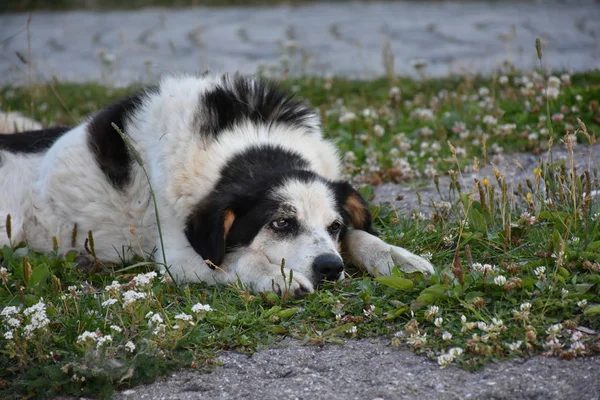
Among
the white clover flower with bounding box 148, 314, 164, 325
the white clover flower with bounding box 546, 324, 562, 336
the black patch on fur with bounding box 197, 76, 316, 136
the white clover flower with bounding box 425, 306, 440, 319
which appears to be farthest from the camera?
the black patch on fur with bounding box 197, 76, 316, 136

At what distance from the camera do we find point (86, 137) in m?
4.84

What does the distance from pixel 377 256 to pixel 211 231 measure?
34.2 inches

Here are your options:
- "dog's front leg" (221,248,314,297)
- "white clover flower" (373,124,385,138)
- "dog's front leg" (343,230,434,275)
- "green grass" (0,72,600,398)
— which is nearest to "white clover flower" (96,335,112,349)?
"green grass" (0,72,600,398)

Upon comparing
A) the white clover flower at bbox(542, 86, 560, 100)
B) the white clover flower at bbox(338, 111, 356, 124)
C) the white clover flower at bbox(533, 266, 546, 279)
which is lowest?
the white clover flower at bbox(533, 266, 546, 279)

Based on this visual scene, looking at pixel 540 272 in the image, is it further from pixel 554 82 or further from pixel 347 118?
pixel 347 118

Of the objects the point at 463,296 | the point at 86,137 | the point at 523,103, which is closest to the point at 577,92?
the point at 523,103

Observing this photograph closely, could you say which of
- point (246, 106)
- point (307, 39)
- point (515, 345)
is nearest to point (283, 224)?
point (246, 106)

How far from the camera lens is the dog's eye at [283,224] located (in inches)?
160

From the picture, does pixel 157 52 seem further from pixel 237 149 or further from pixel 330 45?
pixel 237 149

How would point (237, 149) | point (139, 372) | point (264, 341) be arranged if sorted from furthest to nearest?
point (237, 149)
point (264, 341)
point (139, 372)

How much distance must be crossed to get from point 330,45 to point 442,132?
16.0 ft

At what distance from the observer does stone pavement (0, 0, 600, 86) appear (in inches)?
379

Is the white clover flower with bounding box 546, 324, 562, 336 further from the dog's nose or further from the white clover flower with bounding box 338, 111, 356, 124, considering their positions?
the white clover flower with bounding box 338, 111, 356, 124

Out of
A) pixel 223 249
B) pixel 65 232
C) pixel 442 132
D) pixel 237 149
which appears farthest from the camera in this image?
pixel 442 132
